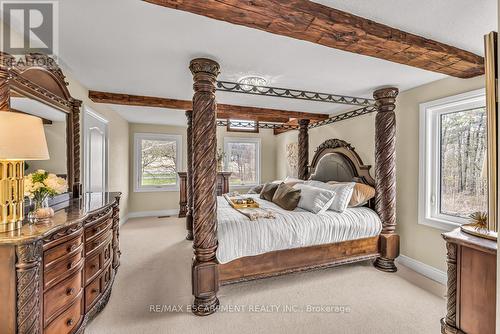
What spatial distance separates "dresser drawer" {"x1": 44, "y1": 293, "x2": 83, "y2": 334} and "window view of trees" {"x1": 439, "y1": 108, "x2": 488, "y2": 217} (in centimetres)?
380

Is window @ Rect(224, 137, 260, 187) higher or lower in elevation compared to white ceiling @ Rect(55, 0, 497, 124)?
lower

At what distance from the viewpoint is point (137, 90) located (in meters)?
3.08

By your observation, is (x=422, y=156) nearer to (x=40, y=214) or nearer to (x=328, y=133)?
(x=328, y=133)

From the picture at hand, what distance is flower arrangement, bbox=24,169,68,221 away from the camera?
152 cm

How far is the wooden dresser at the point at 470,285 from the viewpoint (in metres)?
1.39

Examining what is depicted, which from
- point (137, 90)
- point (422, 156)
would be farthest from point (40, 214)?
point (422, 156)

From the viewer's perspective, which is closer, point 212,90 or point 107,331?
point 107,331

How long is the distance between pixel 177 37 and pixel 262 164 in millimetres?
5016

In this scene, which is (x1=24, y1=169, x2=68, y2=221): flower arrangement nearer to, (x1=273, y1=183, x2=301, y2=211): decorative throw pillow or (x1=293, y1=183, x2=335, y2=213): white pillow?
(x1=273, y1=183, x2=301, y2=211): decorative throw pillow

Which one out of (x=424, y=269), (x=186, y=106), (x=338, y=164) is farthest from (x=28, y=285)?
(x=338, y=164)

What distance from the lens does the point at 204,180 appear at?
2076mm

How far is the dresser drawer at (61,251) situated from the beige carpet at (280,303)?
805mm

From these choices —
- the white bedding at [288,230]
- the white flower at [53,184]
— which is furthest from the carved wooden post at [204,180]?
the white flower at [53,184]

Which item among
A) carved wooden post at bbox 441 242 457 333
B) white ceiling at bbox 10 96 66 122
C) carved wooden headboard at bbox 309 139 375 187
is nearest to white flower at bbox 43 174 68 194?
white ceiling at bbox 10 96 66 122
